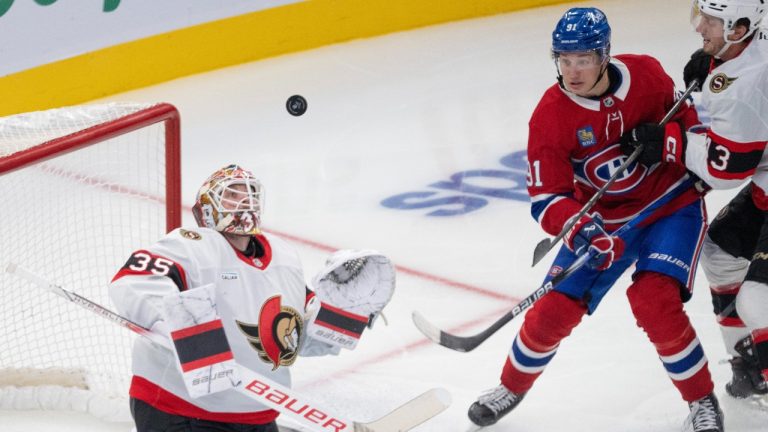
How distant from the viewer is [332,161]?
5.17 metres

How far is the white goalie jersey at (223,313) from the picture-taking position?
247 centimetres

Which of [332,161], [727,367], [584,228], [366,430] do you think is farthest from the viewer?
[332,161]

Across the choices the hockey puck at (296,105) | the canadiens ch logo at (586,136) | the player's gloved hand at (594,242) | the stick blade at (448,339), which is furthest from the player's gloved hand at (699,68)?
the hockey puck at (296,105)

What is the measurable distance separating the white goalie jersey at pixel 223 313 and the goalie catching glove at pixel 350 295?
64mm

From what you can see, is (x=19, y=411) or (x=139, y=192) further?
(x=139, y=192)

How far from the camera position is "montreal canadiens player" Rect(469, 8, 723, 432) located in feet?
9.55

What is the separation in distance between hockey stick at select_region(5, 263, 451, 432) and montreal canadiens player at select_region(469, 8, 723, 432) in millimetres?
531

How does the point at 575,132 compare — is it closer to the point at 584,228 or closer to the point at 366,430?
the point at 584,228

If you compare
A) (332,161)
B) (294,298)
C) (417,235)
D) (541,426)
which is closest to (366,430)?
(294,298)

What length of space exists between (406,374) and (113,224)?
3.49ft

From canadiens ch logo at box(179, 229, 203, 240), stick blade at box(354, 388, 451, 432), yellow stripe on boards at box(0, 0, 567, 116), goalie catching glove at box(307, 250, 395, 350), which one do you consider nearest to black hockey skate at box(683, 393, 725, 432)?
stick blade at box(354, 388, 451, 432)

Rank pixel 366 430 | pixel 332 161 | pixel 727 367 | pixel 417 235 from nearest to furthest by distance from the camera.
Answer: pixel 366 430
pixel 727 367
pixel 417 235
pixel 332 161

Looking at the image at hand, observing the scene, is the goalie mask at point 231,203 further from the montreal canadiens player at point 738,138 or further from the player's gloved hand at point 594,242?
the montreal canadiens player at point 738,138

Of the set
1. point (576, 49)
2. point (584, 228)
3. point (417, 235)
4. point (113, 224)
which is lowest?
point (417, 235)
